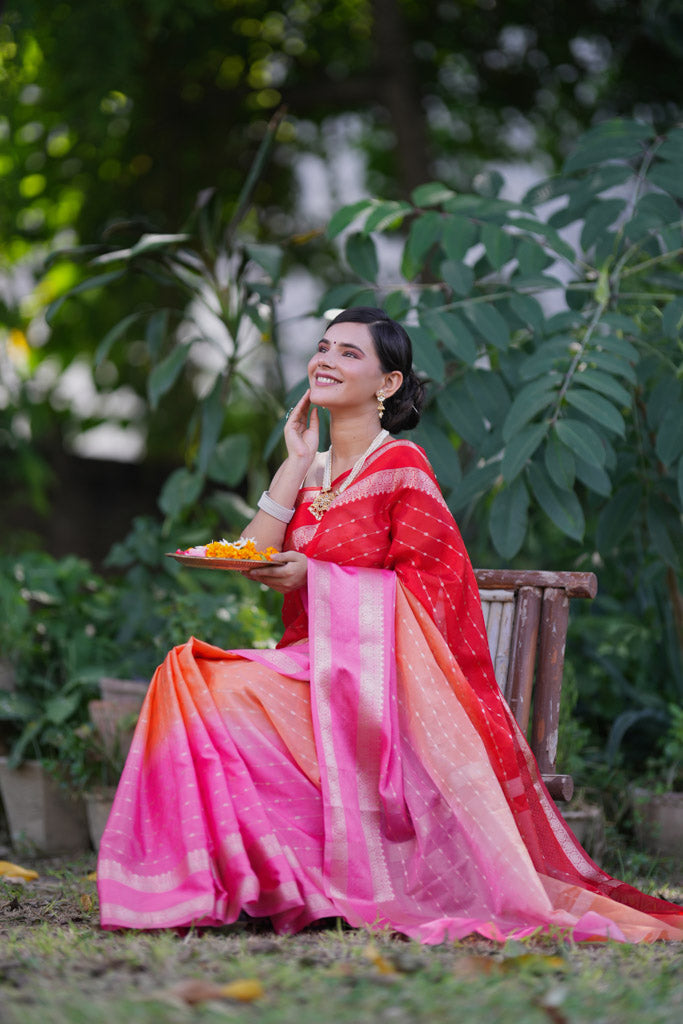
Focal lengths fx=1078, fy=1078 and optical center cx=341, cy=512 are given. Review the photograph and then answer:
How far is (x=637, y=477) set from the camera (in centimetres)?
387

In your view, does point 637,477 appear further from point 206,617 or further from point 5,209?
point 5,209

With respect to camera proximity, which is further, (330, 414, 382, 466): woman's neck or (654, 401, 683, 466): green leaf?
(654, 401, 683, 466): green leaf

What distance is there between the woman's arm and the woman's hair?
0.79 feet

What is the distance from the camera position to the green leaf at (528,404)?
3.28 metres

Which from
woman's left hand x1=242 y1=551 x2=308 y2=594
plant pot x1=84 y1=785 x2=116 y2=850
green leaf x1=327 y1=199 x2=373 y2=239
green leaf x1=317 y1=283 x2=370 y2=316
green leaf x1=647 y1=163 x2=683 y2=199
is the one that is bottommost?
plant pot x1=84 y1=785 x2=116 y2=850

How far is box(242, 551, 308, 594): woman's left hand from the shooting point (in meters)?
2.74

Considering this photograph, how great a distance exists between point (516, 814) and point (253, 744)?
72cm

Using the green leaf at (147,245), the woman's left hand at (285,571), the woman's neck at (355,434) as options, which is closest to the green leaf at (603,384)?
the woman's neck at (355,434)

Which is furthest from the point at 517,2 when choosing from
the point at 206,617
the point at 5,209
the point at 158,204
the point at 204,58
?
the point at 206,617

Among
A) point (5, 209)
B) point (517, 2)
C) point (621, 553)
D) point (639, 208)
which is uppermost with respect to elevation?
point (517, 2)

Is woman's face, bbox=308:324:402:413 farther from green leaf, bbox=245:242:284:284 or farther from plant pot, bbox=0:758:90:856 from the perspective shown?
plant pot, bbox=0:758:90:856

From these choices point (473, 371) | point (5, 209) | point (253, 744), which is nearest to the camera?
point (253, 744)

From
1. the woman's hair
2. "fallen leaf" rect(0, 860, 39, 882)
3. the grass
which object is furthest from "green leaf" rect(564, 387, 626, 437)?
"fallen leaf" rect(0, 860, 39, 882)

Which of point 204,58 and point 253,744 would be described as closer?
point 253,744
